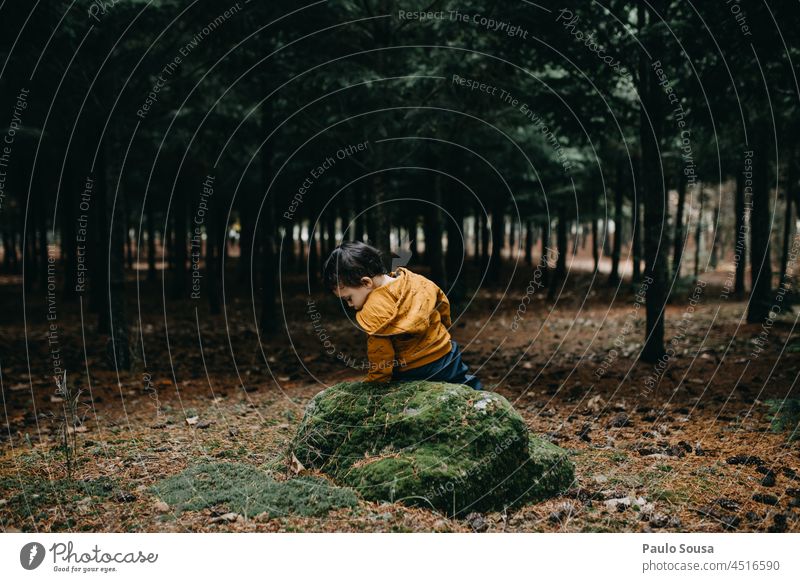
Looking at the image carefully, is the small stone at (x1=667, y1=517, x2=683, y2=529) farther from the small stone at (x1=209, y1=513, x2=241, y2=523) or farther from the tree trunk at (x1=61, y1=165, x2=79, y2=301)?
the tree trunk at (x1=61, y1=165, x2=79, y2=301)

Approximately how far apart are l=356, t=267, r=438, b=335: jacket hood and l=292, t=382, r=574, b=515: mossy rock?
1.90ft

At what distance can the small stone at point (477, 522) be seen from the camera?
161 inches

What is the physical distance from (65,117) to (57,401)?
22.6 feet

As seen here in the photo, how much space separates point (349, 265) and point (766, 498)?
365 centimetres

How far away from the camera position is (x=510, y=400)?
322 inches

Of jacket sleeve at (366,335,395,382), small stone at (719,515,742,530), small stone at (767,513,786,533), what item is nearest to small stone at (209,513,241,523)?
jacket sleeve at (366,335,395,382)

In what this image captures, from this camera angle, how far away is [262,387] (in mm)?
9547

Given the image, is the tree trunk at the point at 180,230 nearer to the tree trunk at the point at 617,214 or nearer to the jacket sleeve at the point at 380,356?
the tree trunk at the point at 617,214

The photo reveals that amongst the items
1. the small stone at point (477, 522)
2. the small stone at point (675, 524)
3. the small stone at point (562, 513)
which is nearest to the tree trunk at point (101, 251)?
the small stone at point (477, 522)

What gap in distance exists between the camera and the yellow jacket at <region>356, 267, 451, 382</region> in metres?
4.46

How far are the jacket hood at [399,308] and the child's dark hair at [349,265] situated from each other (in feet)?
0.58

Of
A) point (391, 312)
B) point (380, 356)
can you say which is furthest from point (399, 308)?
point (380, 356)
